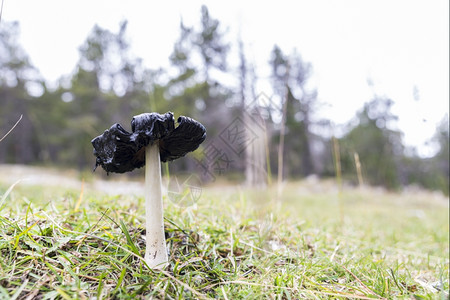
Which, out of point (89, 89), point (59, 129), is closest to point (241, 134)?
point (89, 89)

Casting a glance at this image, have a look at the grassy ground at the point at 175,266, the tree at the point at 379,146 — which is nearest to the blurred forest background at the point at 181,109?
the tree at the point at 379,146

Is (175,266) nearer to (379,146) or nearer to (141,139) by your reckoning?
(141,139)

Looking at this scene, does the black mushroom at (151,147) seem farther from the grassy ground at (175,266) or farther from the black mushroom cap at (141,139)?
the grassy ground at (175,266)

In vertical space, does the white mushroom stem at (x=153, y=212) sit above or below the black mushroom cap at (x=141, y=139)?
below

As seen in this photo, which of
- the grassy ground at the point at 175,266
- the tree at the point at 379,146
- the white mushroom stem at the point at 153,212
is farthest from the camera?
the tree at the point at 379,146

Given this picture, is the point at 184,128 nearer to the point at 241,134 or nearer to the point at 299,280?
the point at 299,280

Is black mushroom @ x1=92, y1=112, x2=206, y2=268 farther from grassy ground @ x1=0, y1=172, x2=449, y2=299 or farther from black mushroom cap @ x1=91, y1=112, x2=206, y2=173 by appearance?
grassy ground @ x1=0, y1=172, x2=449, y2=299

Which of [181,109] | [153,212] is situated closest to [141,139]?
[153,212]
